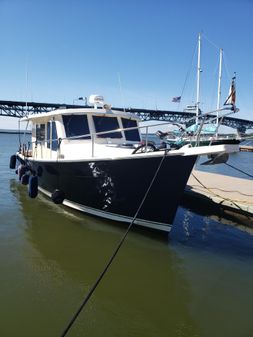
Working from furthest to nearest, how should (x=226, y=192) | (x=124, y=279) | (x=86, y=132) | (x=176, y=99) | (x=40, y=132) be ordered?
(x=176, y=99) → (x=40, y=132) → (x=226, y=192) → (x=86, y=132) → (x=124, y=279)

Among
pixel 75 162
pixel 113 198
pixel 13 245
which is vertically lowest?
pixel 13 245

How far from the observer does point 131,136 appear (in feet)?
31.7

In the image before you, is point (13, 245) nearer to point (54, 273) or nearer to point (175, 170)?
point (54, 273)

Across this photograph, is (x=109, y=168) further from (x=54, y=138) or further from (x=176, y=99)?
(x=176, y=99)

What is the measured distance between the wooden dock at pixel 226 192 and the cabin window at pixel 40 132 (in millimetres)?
5076

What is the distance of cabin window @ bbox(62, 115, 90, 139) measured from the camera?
918 cm

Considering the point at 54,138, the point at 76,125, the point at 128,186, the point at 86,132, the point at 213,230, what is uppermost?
the point at 76,125

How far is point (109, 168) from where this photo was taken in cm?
738

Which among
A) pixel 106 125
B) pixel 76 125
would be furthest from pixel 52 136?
pixel 106 125

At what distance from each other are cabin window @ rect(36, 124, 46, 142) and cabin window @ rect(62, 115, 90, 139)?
1.72 metres

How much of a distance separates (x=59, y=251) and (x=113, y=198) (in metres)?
1.73

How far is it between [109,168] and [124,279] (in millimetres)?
2574

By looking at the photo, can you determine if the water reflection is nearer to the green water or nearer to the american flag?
the green water

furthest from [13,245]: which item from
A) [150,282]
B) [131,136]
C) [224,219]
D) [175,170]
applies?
[224,219]
